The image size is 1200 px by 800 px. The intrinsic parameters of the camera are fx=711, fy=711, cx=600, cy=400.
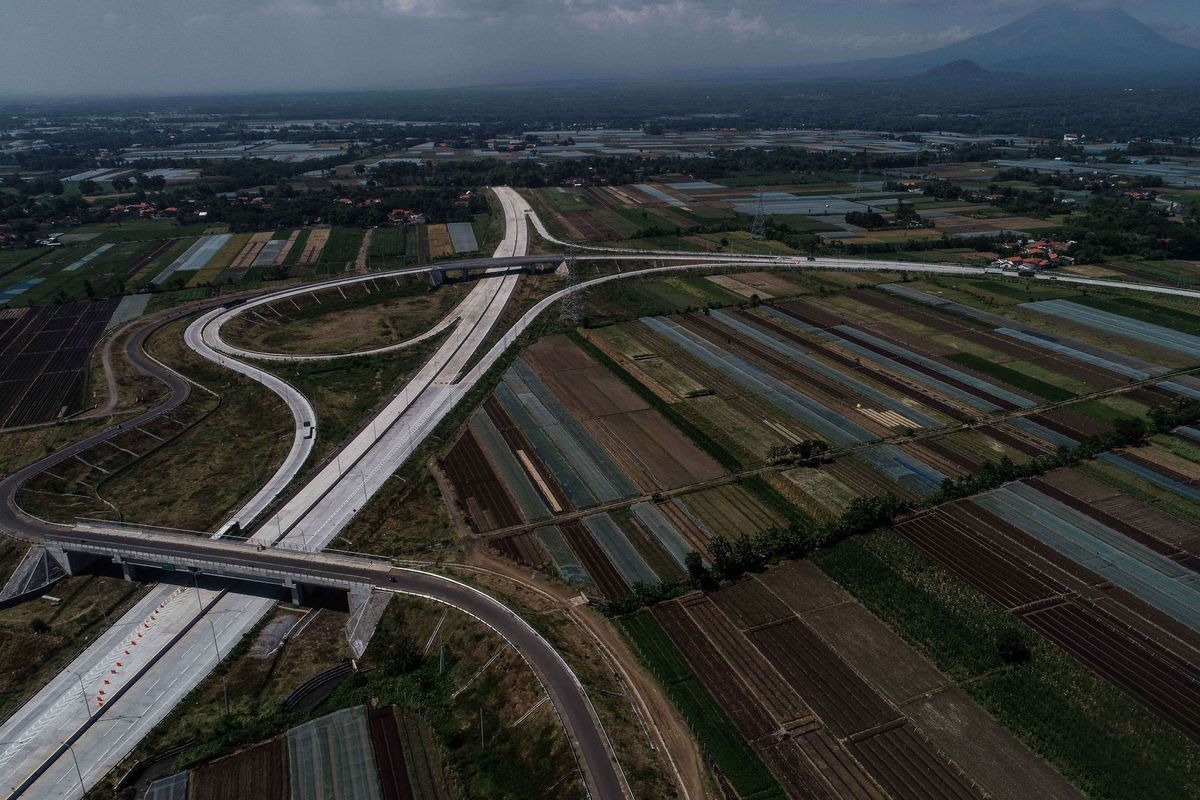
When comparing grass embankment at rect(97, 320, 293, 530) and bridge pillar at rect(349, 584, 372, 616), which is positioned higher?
grass embankment at rect(97, 320, 293, 530)

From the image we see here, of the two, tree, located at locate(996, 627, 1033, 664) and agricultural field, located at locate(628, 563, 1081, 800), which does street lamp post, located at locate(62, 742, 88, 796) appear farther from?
tree, located at locate(996, 627, 1033, 664)

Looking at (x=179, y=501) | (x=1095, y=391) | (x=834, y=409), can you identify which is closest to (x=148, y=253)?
A: (x=179, y=501)

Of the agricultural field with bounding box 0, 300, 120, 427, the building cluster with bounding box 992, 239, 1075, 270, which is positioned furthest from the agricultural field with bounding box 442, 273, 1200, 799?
the agricultural field with bounding box 0, 300, 120, 427

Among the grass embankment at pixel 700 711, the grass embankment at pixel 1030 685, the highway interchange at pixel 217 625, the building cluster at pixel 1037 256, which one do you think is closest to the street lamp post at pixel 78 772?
the highway interchange at pixel 217 625

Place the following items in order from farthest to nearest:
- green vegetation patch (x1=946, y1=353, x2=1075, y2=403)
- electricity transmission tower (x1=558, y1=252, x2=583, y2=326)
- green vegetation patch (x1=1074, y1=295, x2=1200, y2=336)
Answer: electricity transmission tower (x1=558, y1=252, x2=583, y2=326) < green vegetation patch (x1=1074, y1=295, x2=1200, y2=336) < green vegetation patch (x1=946, y1=353, x2=1075, y2=403)

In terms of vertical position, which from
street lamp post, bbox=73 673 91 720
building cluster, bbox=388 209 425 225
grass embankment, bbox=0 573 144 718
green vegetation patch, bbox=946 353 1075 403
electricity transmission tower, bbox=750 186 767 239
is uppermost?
building cluster, bbox=388 209 425 225

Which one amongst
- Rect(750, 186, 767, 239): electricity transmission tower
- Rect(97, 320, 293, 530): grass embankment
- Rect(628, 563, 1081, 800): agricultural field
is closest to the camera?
Answer: Rect(628, 563, 1081, 800): agricultural field

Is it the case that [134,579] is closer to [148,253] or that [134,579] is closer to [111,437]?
[111,437]

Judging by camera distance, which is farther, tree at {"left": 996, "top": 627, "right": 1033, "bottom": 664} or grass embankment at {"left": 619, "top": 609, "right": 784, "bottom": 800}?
tree at {"left": 996, "top": 627, "right": 1033, "bottom": 664}
